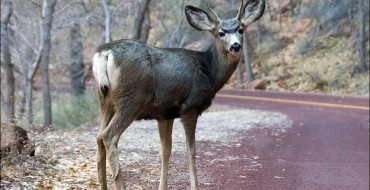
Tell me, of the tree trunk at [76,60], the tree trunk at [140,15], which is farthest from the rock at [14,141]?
the tree trunk at [76,60]

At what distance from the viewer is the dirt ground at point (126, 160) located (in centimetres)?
703

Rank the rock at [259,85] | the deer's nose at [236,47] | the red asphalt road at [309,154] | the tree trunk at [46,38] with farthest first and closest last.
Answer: the rock at [259,85] → the tree trunk at [46,38] → the red asphalt road at [309,154] → the deer's nose at [236,47]

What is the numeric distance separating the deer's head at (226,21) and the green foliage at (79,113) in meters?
13.1

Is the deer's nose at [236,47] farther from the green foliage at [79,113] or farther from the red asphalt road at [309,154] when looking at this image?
the green foliage at [79,113]

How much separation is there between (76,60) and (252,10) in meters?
15.6

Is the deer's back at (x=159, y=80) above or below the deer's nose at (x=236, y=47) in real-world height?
below

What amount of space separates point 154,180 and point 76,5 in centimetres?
870

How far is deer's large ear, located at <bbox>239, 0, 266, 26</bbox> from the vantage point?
244 inches

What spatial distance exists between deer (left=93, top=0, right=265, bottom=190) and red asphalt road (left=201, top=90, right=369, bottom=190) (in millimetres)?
1886

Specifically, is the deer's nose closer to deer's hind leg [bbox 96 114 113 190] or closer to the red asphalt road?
deer's hind leg [bbox 96 114 113 190]

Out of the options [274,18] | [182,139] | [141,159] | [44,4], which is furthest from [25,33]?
[274,18]

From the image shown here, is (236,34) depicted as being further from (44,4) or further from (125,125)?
(44,4)

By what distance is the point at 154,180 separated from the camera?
754 cm

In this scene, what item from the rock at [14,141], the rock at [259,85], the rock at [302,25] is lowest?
the rock at [259,85]
